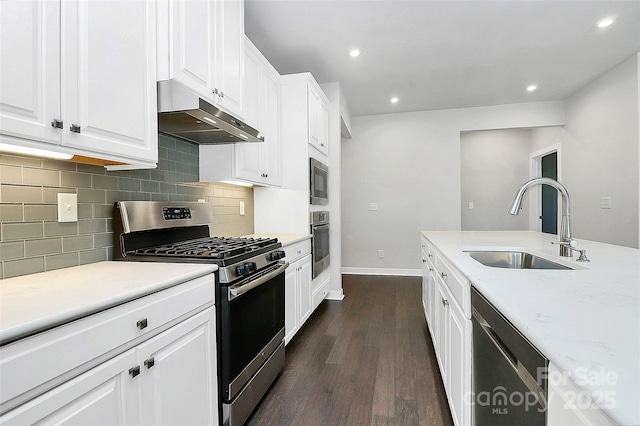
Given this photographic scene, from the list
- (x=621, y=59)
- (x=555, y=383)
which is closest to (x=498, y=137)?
(x=621, y=59)

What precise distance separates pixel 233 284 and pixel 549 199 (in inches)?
256

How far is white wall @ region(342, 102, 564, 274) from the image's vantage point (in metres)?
5.11

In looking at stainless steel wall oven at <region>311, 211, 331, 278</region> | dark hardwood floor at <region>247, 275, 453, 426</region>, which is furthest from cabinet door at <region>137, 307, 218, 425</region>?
stainless steel wall oven at <region>311, 211, 331, 278</region>

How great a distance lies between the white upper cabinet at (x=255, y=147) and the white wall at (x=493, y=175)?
440cm

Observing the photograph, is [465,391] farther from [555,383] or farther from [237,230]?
[237,230]

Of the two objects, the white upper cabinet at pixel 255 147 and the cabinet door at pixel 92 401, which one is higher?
the white upper cabinet at pixel 255 147

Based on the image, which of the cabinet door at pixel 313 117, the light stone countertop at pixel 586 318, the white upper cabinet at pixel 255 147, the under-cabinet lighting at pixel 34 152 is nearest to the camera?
the light stone countertop at pixel 586 318

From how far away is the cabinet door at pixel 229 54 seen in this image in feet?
6.15

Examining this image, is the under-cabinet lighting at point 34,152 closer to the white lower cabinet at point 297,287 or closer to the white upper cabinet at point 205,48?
the white upper cabinet at point 205,48

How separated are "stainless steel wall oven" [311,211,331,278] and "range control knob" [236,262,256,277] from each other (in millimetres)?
1434

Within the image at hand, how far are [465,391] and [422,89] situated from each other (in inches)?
152

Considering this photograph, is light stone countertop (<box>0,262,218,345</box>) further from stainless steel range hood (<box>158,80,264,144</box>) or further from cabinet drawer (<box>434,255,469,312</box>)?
cabinet drawer (<box>434,255,469,312</box>)

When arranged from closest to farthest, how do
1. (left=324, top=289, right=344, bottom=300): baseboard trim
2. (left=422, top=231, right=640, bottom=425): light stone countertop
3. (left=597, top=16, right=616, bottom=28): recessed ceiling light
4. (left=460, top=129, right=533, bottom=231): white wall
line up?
(left=422, top=231, right=640, bottom=425): light stone countertop
(left=597, top=16, right=616, bottom=28): recessed ceiling light
(left=324, top=289, right=344, bottom=300): baseboard trim
(left=460, top=129, right=533, bottom=231): white wall

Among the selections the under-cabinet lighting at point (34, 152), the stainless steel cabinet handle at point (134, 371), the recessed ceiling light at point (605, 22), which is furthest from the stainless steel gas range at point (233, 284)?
the recessed ceiling light at point (605, 22)
